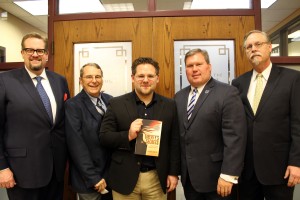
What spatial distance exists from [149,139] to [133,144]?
0.50 ft

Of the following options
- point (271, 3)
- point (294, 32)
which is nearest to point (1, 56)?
point (271, 3)

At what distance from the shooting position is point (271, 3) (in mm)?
3248

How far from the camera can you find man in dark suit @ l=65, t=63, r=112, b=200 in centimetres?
188

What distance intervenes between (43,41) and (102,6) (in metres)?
0.94

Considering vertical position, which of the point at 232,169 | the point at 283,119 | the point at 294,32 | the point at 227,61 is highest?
the point at 294,32

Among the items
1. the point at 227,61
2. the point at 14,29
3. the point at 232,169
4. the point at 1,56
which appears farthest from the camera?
the point at 14,29

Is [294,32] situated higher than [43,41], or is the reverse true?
[294,32]

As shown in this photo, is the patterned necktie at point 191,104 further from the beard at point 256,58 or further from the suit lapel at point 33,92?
the suit lapel at point 33,92

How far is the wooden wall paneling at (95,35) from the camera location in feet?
8.37

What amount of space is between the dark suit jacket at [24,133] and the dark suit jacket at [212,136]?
104cm

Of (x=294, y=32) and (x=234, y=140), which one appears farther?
(x=294, y=32)

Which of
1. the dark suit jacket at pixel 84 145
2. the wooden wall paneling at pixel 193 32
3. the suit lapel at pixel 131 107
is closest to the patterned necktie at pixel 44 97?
the dark suit jacket at pixel 84 145

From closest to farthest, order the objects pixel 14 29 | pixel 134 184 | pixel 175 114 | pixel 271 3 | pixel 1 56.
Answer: pixel 134 184 → pixel 175 114 → pixel 1 56 → pixel 271 3 → pixel 14 29

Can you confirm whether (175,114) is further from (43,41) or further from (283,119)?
(43,41)
